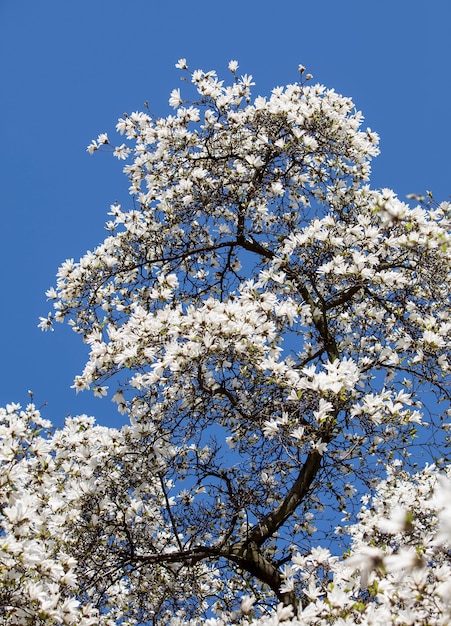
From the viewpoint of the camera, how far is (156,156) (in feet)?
29.6

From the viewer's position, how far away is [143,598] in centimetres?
749

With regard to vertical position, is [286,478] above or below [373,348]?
below

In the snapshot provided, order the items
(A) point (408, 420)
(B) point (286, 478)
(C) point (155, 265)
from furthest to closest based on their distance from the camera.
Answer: (C) point (155, 265) < (B) point (286, 478) < (A) point (408, 420)

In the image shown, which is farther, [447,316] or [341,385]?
→ [447,316]

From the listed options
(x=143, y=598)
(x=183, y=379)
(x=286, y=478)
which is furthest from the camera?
(x=143, y=598)

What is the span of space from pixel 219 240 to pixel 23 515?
17.7 ft

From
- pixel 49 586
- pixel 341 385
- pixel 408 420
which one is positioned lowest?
pixel 49 586

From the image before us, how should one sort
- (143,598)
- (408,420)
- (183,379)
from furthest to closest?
(143,598) → (183,379) → (408,420)

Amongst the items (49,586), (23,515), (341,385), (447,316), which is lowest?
(49,586)

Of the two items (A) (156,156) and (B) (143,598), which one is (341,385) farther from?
(A) (156,156)

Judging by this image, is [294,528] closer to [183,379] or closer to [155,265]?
[183,379]

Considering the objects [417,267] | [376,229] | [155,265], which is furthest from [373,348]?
[155,265]

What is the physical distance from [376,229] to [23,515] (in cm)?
Answer: 481

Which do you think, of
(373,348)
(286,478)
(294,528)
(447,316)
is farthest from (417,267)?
(294,528)
